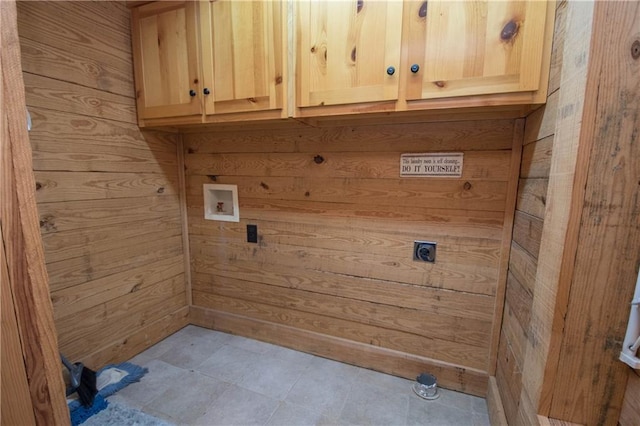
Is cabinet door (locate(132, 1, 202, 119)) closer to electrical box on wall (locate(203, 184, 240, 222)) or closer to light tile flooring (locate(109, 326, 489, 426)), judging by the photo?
electrical box on wall (locate(203, 184, 240, 222))

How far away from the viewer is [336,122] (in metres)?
1.55

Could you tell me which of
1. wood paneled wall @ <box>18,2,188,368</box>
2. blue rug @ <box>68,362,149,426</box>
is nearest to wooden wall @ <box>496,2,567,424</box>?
blue rug @ <box>68,362,149,426</box>

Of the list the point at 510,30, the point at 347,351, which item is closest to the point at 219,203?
the point at 347,351

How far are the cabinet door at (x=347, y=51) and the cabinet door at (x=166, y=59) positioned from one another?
626 millimetres

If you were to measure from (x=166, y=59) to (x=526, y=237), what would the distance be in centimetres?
198

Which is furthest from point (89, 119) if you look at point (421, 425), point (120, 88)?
point (421, 425)

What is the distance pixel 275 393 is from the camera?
4.93ft

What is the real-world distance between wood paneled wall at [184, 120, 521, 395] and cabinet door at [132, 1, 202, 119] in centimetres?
36

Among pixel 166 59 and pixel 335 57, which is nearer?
pixel 335 57

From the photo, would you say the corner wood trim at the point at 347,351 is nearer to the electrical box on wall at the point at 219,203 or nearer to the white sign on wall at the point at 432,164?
the electrical box on wall at the point at 219,203

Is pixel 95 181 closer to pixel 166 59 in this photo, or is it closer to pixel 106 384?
pixel 166 59

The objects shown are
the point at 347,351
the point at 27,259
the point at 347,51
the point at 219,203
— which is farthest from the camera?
the point at 219,203

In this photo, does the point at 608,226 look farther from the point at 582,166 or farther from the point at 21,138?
the point at 21,138

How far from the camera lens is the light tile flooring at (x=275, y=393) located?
1354 millimetres
